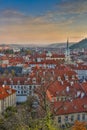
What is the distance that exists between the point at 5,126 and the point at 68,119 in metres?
5.26

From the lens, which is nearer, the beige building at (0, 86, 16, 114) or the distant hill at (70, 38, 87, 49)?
the beige building at (0, 86, 16, 114)

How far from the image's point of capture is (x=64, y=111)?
2184cm

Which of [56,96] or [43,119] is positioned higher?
[43,119]

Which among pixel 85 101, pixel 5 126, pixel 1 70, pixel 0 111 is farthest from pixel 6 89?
pixel 1 70

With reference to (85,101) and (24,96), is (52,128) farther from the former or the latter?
(24,96)

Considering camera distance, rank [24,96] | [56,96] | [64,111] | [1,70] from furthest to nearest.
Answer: [1,70] < [24,96] < [56,96] < [64,111]

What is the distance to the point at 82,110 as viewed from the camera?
890 inches

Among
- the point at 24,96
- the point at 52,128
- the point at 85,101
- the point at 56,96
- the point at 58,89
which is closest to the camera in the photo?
the point at 52,128

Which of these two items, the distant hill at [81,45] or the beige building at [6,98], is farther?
the distant hill at [81,45]

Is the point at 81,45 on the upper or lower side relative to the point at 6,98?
upper

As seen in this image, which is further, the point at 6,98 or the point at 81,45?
the point at 81,45

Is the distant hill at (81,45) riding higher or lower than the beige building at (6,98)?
higher

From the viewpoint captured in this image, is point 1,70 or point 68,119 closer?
point 68,119

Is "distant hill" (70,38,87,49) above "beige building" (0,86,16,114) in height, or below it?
above
